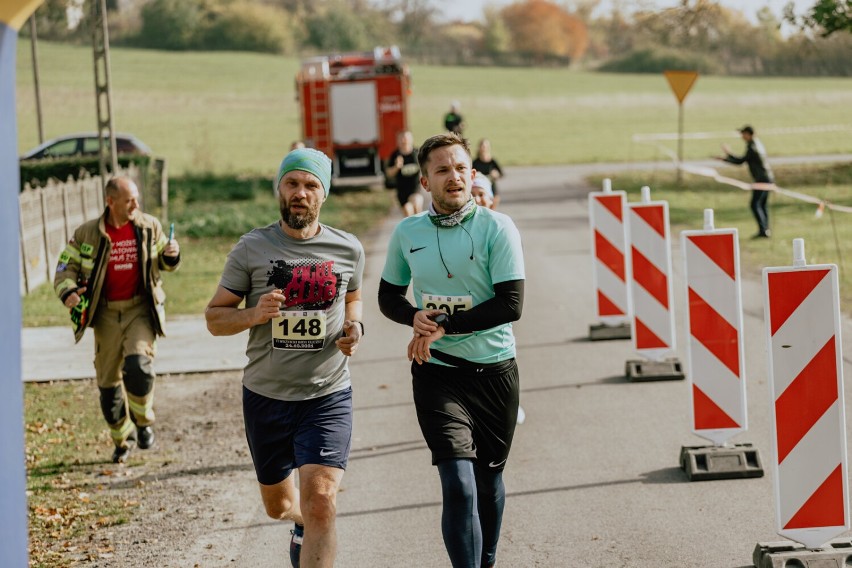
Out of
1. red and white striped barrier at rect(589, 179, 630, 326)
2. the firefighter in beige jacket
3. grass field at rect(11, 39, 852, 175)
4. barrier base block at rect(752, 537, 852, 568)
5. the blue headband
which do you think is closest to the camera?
the blue headband

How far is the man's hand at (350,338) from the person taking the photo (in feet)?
18.4

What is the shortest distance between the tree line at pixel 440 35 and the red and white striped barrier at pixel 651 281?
72054mm

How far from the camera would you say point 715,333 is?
8.05m

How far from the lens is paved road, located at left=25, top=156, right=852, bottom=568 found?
673cm

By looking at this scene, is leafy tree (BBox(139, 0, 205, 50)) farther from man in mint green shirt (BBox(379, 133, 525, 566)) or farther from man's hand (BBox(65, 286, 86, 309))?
man in mint green shirt (BBox(379, 133, 525, 566))

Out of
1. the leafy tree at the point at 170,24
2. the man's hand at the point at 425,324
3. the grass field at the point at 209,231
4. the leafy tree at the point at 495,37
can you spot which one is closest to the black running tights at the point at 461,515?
the man's hand at the point at 425,324

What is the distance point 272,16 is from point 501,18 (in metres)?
29.0

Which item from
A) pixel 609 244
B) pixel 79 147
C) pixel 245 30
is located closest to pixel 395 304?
pixel 609 244

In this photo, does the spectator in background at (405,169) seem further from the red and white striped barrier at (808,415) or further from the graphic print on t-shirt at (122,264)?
the red and white striped barrier at (808,415)

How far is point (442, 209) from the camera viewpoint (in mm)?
5766

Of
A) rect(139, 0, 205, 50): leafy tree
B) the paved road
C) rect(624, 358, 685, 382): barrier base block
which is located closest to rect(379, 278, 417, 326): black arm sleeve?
the paved road

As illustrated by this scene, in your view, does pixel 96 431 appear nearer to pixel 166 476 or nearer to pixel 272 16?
pixel 166 476

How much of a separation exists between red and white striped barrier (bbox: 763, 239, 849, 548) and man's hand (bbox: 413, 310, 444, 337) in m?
1.59

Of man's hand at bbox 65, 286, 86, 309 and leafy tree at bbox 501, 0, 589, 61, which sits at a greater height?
leafy tree at bbox 501, 0, 589, 61
